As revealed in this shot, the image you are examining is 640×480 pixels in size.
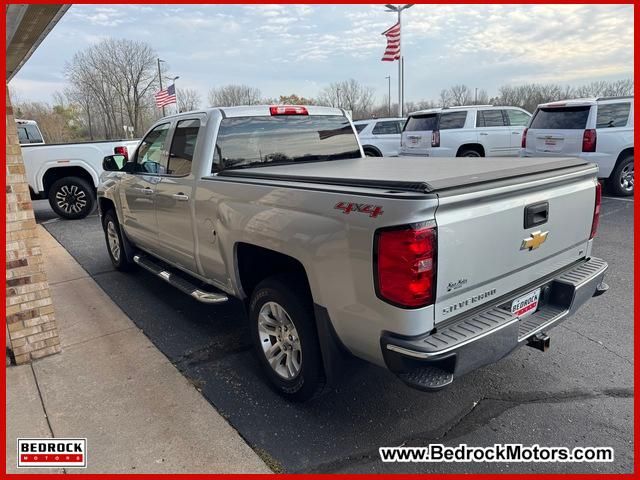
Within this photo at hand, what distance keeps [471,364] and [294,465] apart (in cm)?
114

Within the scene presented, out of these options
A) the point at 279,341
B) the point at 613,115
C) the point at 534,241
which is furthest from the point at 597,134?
the point at 279,341

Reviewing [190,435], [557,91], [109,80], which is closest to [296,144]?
[190,435]

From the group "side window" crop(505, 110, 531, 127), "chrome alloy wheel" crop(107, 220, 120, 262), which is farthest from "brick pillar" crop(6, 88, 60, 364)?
"side window" crop(505, 110, 531, 127)

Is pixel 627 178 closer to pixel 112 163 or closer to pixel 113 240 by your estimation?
pixel 112 163

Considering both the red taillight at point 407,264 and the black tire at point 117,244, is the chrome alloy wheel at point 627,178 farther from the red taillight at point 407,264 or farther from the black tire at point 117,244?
the black tire at point 117,244

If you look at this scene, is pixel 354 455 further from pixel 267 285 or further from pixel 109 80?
pixel 109 80

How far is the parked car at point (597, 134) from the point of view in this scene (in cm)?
894

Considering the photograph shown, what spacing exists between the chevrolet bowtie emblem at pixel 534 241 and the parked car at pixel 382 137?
41.1ft

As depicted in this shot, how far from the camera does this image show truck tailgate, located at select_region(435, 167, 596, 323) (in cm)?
223

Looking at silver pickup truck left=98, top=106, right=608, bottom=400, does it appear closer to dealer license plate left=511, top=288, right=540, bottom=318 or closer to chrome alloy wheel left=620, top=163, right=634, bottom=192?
dealer license plate left=511, top=288, right=540, bottom=318

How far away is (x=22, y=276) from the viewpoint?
3637 mm

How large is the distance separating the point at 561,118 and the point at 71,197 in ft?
35.7

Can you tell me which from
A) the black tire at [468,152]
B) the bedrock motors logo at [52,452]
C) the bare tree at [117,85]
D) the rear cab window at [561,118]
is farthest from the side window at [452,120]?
the bare tree at [117,85]

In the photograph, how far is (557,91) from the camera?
4644 centimetres
